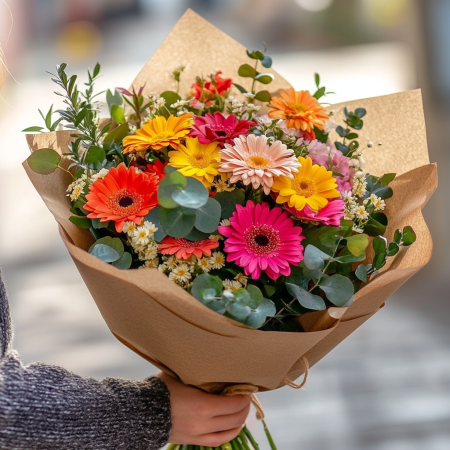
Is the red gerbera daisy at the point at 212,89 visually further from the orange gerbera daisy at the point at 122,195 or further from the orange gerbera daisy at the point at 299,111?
the orange gerbera daisy at the point at 122,195

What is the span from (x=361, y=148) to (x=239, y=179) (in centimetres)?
34

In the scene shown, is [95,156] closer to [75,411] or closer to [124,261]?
[124,261]

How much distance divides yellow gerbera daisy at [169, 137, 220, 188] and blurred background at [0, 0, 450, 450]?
0.32m

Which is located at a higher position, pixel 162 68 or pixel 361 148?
pixel 162 68

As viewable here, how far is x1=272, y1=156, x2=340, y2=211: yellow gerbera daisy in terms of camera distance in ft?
2.01

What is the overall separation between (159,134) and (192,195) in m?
0.13

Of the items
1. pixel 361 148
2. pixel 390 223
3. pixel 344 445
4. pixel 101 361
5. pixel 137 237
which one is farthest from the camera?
pixel 101 361

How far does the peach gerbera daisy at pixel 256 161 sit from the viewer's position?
0.60 meters

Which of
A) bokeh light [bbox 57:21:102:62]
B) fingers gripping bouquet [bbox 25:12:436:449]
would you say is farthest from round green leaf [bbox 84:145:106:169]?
bokeh light [bbox 57:21:102:62]

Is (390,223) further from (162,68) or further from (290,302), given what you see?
(162,68)

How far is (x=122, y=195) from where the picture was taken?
2.05 feet

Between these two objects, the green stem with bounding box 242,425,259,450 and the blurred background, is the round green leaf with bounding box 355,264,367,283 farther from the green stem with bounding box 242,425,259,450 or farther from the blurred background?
the blurred background

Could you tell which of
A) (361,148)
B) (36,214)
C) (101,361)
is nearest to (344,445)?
(101,361)

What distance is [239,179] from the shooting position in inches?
24.0
